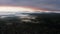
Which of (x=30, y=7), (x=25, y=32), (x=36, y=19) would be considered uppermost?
(x=30, y=7)

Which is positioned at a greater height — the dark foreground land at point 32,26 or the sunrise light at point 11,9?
the sunrise light at point 11,9

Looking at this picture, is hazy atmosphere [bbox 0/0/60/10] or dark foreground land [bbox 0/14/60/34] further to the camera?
hazy atmosphere [bbox 0/0/60/10]

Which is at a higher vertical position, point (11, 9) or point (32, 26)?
point (11, 9)

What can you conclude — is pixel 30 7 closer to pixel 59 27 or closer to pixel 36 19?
pixel 36 19

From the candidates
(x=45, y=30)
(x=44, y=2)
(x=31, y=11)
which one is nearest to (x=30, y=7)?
(x=31, y=11)

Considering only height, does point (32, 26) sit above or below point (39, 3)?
below

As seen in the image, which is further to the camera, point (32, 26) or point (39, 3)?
point (39, 3)

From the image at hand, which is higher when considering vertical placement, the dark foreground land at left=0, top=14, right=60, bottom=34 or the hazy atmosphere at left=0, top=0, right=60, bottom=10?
the hazy atmosphere at left=0, top=0, right=60, bottom=10

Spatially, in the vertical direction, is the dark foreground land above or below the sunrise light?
below
